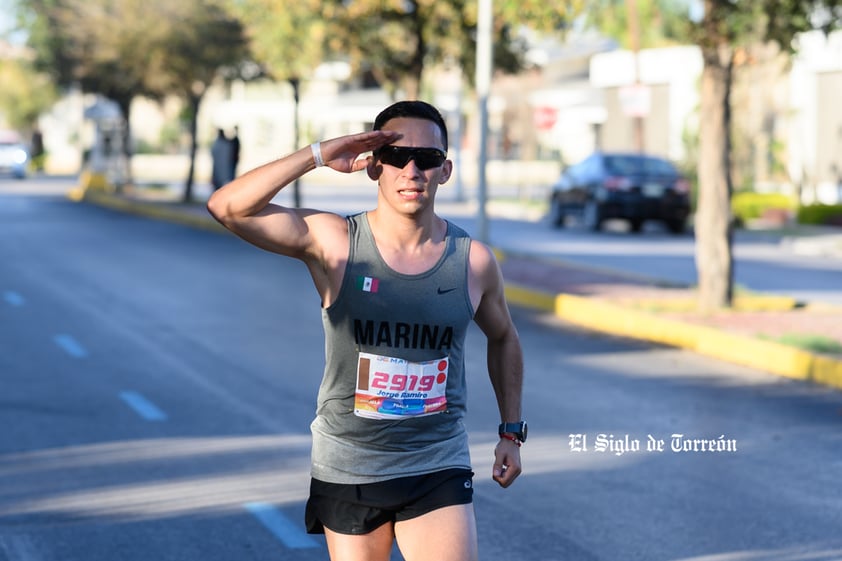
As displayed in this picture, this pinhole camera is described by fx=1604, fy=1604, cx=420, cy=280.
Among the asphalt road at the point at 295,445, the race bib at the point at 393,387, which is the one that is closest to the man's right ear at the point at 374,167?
the race bib at the point at 393,387

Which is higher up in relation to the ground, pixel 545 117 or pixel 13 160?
pixel 545 117

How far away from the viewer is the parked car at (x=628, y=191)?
102ft

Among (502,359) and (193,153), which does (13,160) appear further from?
(502,359)

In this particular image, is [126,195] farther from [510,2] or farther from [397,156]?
[397,156]

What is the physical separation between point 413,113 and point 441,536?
1.14 meters

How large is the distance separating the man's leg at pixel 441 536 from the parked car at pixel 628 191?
27183 millimetres

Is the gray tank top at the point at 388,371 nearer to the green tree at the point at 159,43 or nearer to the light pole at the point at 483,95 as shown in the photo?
the light pole at the point at 483,95

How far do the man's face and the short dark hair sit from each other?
2 cm

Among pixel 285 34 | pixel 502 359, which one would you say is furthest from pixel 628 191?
pixel 502 359

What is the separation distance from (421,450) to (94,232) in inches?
1049

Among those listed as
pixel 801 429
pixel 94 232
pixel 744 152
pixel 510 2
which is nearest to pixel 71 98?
pixel 744 152

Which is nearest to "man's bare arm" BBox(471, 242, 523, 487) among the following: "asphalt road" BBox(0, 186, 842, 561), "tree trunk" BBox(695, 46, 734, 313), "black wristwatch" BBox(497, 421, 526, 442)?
"black wristwatch" BBox(497, 421, 526, 442)

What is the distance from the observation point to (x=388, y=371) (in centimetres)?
430

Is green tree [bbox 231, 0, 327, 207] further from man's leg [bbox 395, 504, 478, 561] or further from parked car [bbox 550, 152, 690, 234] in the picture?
man's leg [bbox 395, 504, 478, 561]
